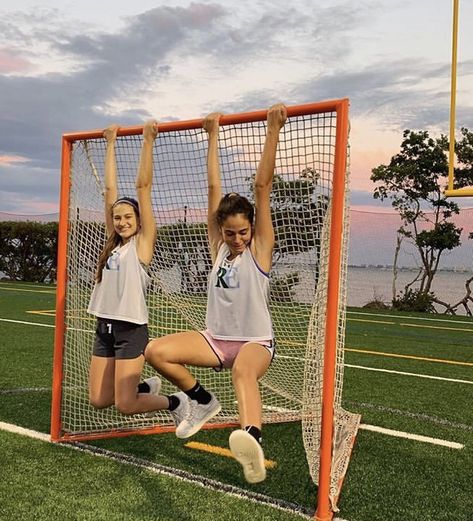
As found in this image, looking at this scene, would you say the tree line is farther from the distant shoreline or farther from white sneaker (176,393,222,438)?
white sneaker (176,393,222,438)

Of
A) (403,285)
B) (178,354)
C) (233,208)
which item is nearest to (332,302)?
(233,208)

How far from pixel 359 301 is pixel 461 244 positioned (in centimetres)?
379

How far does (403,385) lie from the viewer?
787 centimetres

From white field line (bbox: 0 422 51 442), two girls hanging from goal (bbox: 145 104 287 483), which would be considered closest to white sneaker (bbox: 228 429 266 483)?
two girls hanging from goal (bbox: 145 104 287 483)

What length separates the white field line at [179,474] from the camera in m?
3.79

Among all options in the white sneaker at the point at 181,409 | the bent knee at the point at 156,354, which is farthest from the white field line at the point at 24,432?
the bent knee at the point at 156,354

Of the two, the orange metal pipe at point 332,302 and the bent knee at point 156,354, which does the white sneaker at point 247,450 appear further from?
the bent knee at point 156,354

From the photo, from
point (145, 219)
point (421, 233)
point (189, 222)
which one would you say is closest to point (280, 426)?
point (189, 222)

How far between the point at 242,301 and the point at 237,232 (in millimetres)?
401

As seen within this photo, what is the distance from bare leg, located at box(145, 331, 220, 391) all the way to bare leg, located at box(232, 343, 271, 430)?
292 mm

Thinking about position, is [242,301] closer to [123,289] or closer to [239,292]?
[239,292]

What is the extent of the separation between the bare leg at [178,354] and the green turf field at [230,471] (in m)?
0.76

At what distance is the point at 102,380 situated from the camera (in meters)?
4.50

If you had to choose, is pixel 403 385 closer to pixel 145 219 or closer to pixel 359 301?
pixel 145 219
